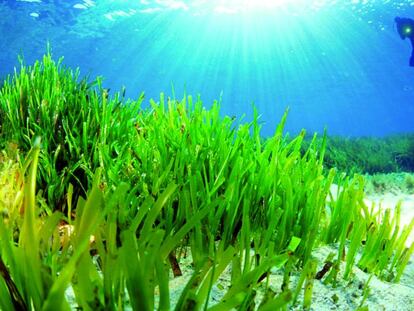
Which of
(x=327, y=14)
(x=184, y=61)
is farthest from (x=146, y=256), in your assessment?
(x=184, y=61)

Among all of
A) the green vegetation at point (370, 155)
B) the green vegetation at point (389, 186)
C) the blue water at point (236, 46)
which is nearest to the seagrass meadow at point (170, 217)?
the green vegetation at point (389, 186)

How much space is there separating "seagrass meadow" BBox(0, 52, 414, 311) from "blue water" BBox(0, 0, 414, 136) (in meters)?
17.1

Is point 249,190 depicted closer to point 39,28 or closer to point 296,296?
point 296,296

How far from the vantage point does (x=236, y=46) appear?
5147 cm

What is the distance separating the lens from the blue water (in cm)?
3597

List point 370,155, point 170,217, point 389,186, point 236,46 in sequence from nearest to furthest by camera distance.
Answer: point 170,217
point 389,186
point 370,155
point 236,46

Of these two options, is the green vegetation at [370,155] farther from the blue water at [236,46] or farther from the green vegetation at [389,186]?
the blue water at [236,46]

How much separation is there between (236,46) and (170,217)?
51.7m

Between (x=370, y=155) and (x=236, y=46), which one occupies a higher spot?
(x=236, y=46)

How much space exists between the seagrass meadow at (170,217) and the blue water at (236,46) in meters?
17.1

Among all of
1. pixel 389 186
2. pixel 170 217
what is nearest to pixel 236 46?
pixel 389 186

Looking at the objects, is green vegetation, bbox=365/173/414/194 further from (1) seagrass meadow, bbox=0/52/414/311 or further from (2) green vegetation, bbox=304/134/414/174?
(1) seagrass meadow, bbox=0/52/414/311

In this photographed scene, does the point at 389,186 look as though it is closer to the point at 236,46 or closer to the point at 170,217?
the point at 170,217

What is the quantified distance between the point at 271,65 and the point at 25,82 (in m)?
56.9
